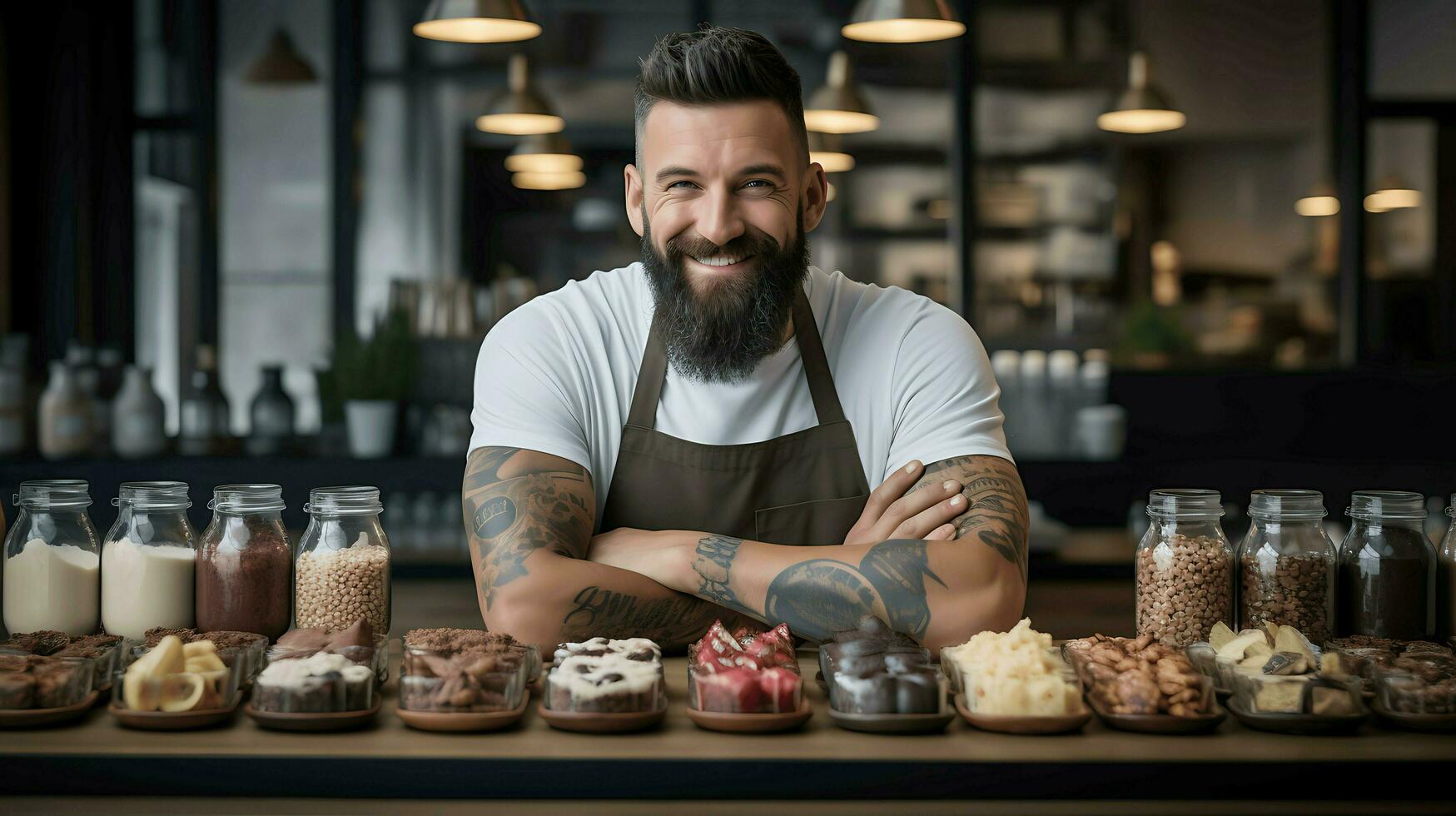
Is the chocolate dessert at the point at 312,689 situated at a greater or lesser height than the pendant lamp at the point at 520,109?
lesser

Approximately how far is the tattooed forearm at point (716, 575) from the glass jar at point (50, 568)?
69cm

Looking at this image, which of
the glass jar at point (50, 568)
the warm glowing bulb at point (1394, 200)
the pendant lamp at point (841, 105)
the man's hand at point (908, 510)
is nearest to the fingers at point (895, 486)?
the man's hand at point (908, 510)

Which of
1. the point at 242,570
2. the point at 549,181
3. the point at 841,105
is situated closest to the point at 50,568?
the point at 242,570

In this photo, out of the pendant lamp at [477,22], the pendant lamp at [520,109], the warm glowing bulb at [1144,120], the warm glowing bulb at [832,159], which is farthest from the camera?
the warm glowing bulb at [832,159]

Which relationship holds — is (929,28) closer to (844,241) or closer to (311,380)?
(844,241)

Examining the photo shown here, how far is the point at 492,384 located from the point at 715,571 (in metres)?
0.45

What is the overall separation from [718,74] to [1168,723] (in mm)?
1029

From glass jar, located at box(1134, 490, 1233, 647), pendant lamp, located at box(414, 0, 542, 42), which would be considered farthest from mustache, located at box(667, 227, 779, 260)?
pendant lamp, located at box(414, 0, 542, 42)

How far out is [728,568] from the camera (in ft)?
5.28

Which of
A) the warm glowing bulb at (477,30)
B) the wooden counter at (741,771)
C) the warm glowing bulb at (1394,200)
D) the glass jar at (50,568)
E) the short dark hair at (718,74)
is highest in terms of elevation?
the warm glowing bulb at (477,30)

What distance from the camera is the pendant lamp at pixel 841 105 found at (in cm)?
411

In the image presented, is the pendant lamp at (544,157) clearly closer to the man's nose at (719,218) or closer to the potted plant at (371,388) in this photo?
the potted plant at (371,388)

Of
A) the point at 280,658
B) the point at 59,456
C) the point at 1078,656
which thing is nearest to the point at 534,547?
the point at 280,658

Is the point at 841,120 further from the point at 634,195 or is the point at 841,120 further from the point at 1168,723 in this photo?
the point at 1168,723
